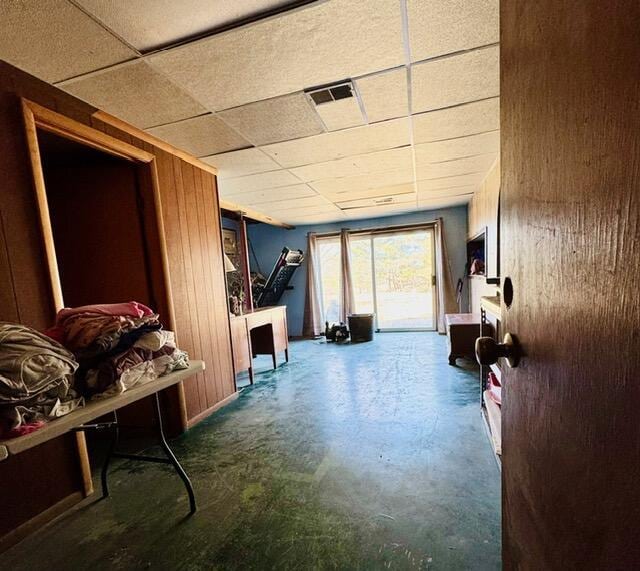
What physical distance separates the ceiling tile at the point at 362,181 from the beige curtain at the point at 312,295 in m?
2.34

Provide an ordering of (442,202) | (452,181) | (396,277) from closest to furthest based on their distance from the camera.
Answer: (452,181) < (442,202) < (396,277)

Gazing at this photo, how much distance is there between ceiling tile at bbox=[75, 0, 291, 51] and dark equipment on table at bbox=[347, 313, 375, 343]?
457cm

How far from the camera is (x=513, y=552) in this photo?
2.45ft

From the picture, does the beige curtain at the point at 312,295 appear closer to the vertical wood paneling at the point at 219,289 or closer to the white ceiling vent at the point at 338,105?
the vertical wood paneling at the point at 219,289

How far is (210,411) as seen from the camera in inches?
111

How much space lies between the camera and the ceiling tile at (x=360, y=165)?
2922 millimetres

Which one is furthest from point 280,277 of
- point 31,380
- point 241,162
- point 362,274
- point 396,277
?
point 31,380

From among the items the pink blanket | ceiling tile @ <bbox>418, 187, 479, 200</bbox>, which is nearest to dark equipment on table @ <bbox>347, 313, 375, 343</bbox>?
ceiling tile @ <bbox>418, 187, 479, 200</bbox>

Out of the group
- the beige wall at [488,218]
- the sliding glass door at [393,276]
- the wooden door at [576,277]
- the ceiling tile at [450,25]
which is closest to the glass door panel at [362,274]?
the sliding glass door at [393,276]

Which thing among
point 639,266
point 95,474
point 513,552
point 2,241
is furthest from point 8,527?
point 639,266

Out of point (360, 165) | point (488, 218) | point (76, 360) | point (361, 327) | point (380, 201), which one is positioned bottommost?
point (361, 327)

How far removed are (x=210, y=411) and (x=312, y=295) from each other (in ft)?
12.2

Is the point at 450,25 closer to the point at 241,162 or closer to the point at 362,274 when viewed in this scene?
the point at 241,162

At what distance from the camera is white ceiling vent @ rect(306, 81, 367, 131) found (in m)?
1.86
